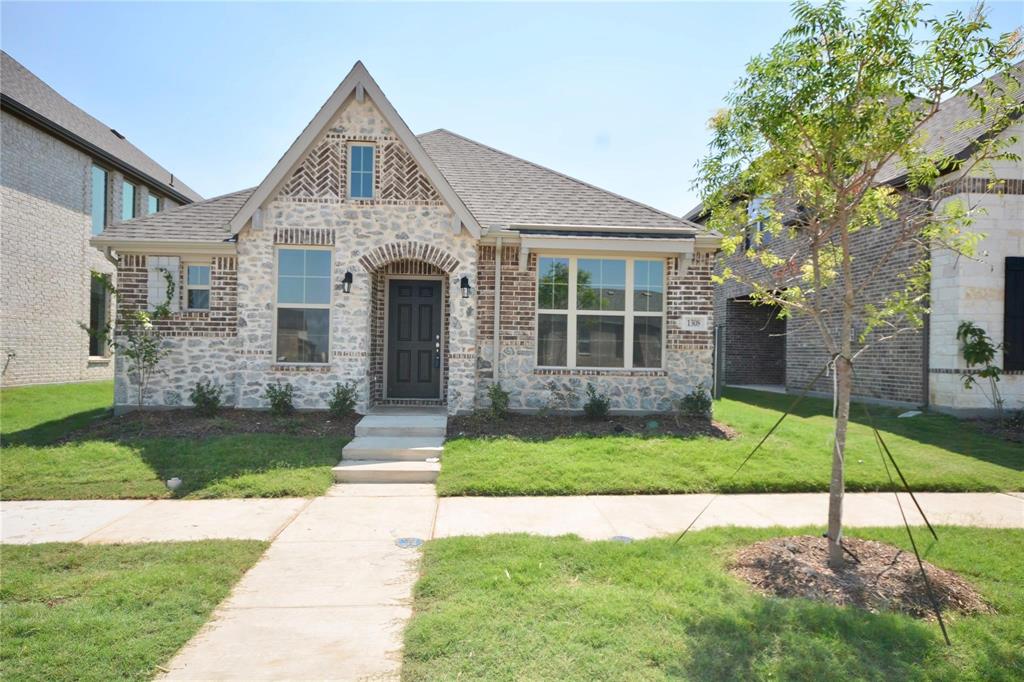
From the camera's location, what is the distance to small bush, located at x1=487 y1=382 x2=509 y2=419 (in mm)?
9961

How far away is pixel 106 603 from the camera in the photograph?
3807mm

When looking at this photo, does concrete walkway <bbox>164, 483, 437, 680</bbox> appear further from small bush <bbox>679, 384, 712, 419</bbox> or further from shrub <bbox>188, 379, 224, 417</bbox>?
small bush <bbox>679, 384, 712, 419</bbox>

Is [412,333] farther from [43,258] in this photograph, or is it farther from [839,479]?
[43,258]

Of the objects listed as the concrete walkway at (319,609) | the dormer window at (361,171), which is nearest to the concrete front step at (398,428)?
the concrete walkway at (319,609)

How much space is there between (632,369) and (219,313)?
25.5ft

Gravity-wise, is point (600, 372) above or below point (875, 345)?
below

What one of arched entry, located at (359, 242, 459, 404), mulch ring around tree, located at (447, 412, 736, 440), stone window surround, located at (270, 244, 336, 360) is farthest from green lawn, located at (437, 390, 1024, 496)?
stone window surround, located at (270, 244, 336, 360)

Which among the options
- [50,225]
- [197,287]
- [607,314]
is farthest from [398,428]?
[50,225]

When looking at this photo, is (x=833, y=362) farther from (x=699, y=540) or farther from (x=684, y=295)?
(x=684, y=295)

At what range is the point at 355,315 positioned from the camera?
1017 centimetres

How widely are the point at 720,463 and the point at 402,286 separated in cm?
667

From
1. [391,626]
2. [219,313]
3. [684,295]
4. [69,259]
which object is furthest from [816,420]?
[69,259]

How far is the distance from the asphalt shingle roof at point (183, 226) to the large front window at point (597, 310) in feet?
19.9

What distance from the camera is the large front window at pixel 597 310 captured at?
10.8m
